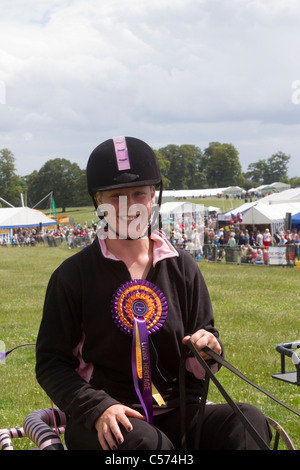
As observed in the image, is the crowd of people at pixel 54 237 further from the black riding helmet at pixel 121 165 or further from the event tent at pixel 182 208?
the black riding helmet at pixel 121 165

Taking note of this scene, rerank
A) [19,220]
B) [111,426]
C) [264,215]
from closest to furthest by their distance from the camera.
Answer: [111,426] → [264,215] → [19,220]

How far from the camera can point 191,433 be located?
2.49m

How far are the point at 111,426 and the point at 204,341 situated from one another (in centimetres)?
58

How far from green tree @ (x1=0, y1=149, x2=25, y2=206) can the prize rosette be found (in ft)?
355

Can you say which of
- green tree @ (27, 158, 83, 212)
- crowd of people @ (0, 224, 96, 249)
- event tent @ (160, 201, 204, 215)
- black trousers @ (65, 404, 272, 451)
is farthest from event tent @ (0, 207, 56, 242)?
black trousers @ (65, 404, 272, 451)

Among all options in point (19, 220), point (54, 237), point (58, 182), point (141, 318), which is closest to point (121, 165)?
point (141, 318)

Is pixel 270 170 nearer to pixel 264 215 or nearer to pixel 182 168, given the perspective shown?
pixel 182 168

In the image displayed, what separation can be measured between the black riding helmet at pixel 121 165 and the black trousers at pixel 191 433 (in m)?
1.12

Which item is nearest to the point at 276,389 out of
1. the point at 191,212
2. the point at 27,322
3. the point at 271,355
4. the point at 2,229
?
the point at 271,355

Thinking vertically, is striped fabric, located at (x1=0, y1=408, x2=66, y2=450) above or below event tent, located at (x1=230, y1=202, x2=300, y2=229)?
below

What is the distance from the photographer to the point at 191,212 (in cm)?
3969

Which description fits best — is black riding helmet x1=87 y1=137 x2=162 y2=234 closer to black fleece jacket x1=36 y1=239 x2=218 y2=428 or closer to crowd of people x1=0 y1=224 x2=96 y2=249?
black fleece jacket x1=36 y1=239 x2=218 y2=428

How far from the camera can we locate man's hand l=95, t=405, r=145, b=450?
2.22 metres

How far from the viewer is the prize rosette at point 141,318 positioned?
8.25 feet
